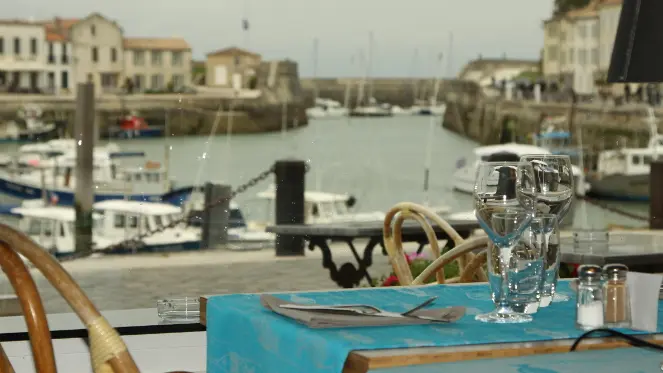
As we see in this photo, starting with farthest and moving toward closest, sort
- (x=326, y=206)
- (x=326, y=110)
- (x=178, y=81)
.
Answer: (x=326, y=206) < (x=326, y=110) < (x=178, y=81)

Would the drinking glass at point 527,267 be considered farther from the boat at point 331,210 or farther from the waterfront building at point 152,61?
the boat at point 331,210

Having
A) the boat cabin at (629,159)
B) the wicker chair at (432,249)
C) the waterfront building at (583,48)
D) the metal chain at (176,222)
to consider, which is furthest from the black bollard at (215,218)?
the wicker chair at (432,249)

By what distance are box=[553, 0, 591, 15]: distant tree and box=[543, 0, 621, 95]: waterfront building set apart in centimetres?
8

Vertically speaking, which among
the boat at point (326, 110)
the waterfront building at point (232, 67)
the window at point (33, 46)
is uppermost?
the window at point (33, 46)

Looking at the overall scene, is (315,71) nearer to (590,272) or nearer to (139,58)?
(139,58)

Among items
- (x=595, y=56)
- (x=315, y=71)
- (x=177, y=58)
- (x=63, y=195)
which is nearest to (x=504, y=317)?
(x=177, y=58)

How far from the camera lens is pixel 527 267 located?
1330 millimetres

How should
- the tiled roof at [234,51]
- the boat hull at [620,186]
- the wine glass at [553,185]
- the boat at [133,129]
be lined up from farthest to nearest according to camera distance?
the boat hull at [620,186] < the tiled roof at [234,51] < the boat at [133,129] < the wine glass at [553,185]

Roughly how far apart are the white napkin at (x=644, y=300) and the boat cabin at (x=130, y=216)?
914cm

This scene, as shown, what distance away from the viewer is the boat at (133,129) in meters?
10.2

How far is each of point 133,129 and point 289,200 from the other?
1.51 meters

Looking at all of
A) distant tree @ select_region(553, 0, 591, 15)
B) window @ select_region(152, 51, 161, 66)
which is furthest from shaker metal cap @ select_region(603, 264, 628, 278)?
distant tree @ select_region(553, 0, 591, 15)

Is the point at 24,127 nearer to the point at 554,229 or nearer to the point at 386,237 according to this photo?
the point at 386,237

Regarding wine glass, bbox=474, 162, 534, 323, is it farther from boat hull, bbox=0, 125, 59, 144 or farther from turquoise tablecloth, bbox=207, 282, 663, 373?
boat hull, bbox=0, 125, 59, 144
